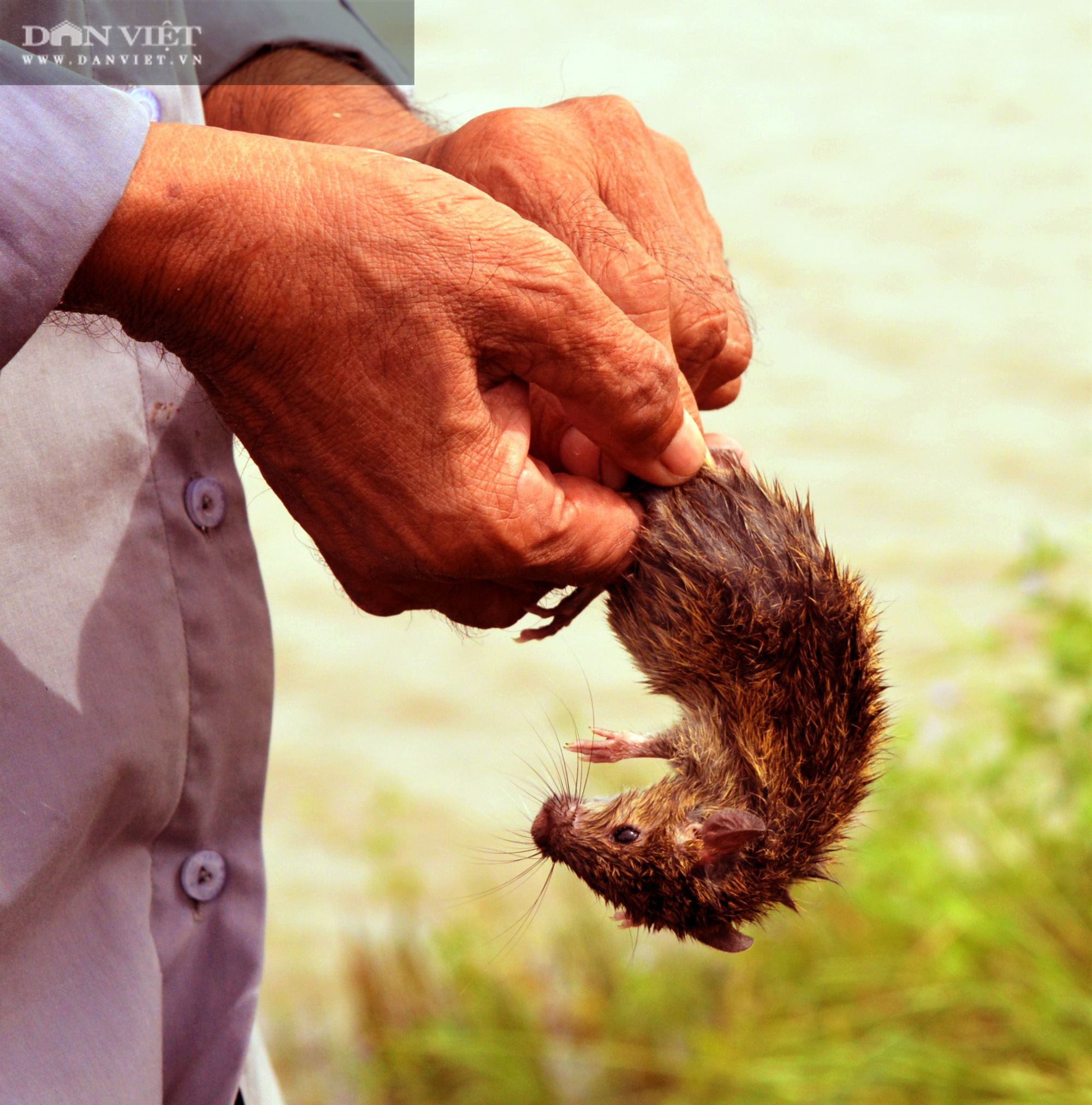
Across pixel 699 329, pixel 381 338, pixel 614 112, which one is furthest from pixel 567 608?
pixel 614 112

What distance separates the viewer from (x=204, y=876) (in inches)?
68.6

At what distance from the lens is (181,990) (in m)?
1.74

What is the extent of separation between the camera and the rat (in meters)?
1.61

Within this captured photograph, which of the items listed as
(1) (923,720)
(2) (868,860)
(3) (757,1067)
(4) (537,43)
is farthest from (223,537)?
(4) (537,43)

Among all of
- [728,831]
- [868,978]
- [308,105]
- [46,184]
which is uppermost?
[46,184]

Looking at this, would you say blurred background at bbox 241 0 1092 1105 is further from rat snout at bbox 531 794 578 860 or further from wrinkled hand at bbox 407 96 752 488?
wrinkled hand at bbox 407 96 752 488

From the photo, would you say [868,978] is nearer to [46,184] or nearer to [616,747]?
[616,747]

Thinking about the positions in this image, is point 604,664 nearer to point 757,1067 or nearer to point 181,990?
point 757,1067

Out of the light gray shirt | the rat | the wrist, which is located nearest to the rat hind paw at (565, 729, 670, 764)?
the rat

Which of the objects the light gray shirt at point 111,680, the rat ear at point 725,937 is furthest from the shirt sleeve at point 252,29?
the rat ear at point 725,937

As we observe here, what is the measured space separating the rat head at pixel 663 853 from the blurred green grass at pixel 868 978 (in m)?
1.67

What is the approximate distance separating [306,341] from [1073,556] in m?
3.60

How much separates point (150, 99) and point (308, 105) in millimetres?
433

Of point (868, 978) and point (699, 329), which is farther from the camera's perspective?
point (868, 978)
